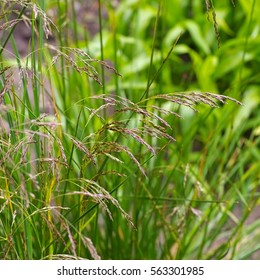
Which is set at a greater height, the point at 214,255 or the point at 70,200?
the point at 70,200

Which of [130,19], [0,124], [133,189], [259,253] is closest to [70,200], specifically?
[133,189]

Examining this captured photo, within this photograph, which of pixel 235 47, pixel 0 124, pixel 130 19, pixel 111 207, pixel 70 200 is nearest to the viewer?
pixel 0 124

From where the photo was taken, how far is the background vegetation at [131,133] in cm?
122

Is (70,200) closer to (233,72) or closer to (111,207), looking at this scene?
(111,207)

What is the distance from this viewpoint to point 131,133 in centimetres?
113

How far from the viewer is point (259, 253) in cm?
238

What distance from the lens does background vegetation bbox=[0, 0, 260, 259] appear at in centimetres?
122

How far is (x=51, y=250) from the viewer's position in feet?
4.54
